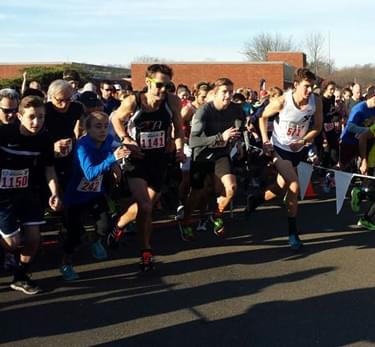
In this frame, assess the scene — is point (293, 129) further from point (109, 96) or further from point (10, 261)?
point (109, 96)

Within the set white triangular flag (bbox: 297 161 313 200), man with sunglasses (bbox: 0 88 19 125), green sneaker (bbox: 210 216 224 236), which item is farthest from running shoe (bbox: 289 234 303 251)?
man with sunglasses (bbox: 0 88 19 125)

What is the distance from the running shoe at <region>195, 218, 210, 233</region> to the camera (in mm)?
7345

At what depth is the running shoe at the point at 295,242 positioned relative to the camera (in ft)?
20.7

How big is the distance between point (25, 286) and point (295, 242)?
294cm

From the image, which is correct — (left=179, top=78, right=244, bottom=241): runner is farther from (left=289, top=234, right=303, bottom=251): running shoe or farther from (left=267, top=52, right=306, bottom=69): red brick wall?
(left=267, top=52, right=306, bottom=69): red brick wall

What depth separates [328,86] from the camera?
1158cm

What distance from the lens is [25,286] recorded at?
5.05 metres

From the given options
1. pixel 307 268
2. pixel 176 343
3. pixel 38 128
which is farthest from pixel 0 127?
pixel 307 268

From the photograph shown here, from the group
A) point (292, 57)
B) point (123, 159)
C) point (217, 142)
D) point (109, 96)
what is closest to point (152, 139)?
point (123, 159)

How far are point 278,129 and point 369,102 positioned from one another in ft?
6.62

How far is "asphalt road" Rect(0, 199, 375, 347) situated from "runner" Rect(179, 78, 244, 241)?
59 centimetres

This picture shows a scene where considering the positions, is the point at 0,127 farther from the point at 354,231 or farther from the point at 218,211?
the point at 354,231

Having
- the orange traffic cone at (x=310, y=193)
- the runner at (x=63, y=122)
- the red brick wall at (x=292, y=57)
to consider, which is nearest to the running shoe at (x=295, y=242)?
the runner at (x=63, y=122)

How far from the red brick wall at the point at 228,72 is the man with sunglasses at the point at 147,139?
38.3 m
